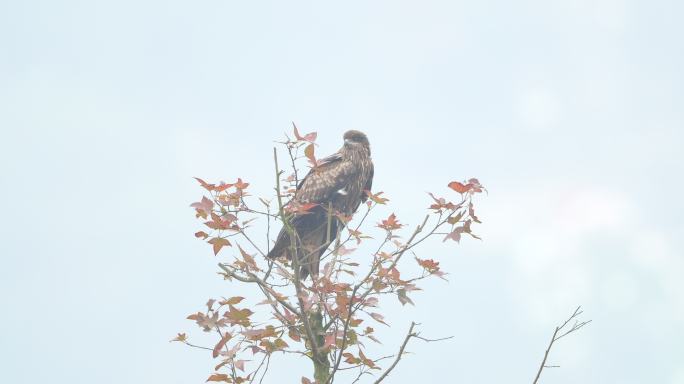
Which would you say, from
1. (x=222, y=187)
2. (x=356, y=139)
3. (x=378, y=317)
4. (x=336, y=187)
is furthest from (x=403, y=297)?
(x=356, y=139)

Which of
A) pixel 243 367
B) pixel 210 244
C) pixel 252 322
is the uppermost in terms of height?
pixel 210 244

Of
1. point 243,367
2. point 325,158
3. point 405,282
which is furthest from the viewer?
point 325,158

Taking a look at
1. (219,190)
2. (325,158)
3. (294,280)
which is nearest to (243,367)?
(294,280)

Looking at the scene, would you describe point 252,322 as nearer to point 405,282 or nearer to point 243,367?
point 243,367

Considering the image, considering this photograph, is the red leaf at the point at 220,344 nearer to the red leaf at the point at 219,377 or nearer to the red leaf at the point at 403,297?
the red leaf at the point at 219,377

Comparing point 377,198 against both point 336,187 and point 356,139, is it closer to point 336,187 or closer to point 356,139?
point 336,187

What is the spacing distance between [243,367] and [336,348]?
27.3 inches

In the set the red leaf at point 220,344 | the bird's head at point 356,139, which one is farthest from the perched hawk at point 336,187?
the red leaf at point 220,344

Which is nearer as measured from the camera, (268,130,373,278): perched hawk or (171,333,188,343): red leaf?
(171,333,188,343): red leaf

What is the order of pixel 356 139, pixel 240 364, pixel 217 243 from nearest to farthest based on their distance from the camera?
pixel 240 364 → pixel 217 243 → pixel 356 139

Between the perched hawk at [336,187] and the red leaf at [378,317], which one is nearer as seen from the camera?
the red leaf at [378,317]

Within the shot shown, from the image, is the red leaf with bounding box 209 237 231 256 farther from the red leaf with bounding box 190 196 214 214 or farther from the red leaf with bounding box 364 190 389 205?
the red leaf with bounding box 364 190 389 205

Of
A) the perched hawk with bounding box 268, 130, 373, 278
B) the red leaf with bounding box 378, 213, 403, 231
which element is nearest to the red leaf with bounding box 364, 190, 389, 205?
the red leaf with bounding box 378, 213, 403, 231

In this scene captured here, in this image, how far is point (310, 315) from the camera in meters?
5.82
